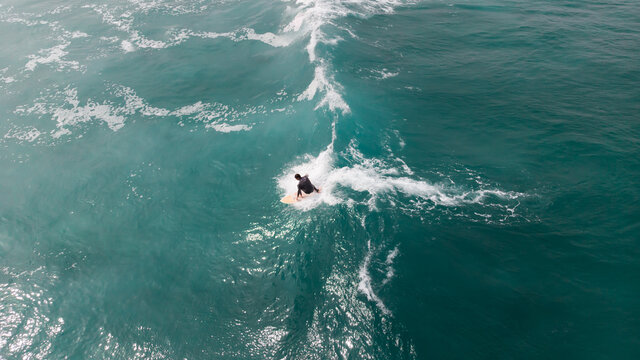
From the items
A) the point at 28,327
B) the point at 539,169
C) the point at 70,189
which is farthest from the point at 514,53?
the point at 28,327

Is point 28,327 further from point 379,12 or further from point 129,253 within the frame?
point 379,12

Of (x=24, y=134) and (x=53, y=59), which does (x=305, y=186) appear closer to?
(x=24, y=134)

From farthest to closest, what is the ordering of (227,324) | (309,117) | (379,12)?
(379,12) → (309,117) → (227,324)

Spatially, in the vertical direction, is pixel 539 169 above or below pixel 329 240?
above

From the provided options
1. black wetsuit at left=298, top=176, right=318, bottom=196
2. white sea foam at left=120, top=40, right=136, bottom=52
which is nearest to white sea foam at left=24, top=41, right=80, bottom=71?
white sea foam at left=120, top=40, right=136, bottom=52

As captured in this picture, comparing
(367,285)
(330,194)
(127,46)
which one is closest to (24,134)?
(127,46)

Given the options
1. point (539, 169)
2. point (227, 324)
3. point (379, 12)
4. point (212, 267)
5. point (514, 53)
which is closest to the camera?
point (227, 324)
